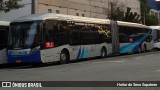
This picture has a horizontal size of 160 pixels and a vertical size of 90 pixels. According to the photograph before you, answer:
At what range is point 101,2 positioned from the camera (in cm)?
5834

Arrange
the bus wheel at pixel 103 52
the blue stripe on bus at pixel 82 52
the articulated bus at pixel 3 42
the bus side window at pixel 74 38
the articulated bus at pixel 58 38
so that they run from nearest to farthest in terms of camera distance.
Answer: the articulated bus at pixel 58 38 < the articulated bus at pixel 3 42 < the bus side window at pixel 74 38 < the blue stripe on bus at pixel 82 52 < the bus wheel at pixel 103 52

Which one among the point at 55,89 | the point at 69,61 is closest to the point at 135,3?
the point at 69,61

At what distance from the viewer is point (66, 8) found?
49.3 metres

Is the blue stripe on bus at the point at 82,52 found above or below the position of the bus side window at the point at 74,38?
below

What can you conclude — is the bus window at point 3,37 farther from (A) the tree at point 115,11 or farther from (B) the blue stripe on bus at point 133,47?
(A) the tree at point 115,11

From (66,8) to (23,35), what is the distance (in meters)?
24.6

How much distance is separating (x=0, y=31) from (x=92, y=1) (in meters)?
31.2

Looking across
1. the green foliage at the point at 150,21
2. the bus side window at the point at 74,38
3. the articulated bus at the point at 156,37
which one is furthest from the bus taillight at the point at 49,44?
the green foliage at the point at 150,21

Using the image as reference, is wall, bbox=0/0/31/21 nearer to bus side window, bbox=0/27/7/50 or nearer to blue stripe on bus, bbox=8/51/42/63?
bus side window, bbox=0/27/7/50

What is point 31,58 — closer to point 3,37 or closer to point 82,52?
point 3,37

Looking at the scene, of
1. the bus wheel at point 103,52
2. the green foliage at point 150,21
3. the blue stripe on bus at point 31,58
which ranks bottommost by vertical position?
the bus wheel at point 103,52

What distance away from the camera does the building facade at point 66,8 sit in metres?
43.9

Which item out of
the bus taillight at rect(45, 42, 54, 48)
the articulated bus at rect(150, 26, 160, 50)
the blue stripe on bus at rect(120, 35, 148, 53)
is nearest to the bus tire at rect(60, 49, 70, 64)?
the bus taillight at rect(45, 42, 54, 48)

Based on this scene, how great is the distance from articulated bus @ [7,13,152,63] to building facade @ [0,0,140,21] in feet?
37.1
